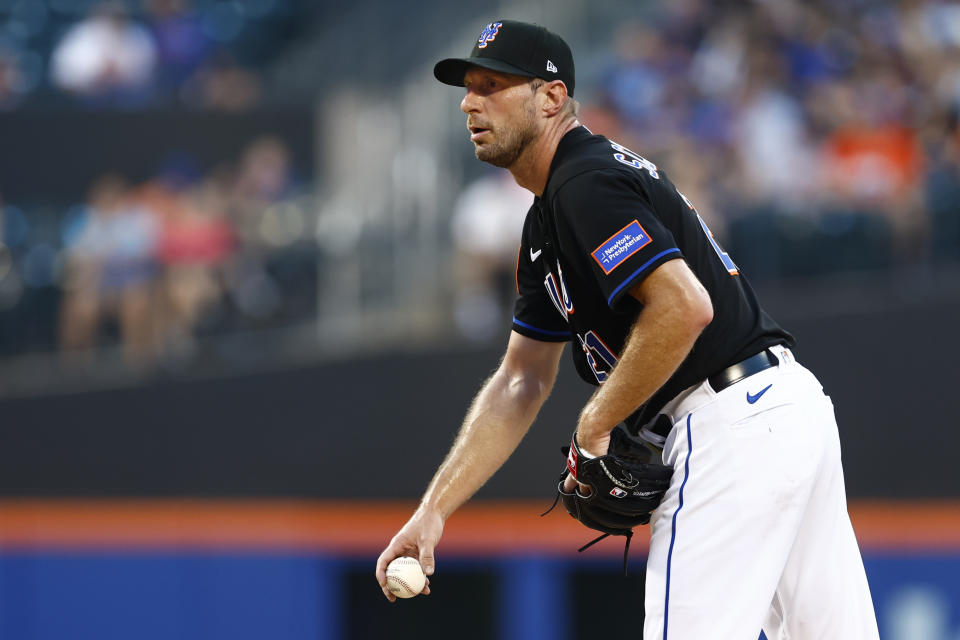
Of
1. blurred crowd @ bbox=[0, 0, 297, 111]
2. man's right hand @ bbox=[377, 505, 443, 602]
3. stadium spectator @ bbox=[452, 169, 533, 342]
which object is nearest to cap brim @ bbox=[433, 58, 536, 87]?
man's right hand @ bbox=[377, 505, 443, 602]

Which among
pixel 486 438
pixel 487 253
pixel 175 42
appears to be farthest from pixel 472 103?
pixel 175 42

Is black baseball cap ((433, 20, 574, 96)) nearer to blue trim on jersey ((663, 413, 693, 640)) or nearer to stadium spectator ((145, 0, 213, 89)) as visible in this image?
blue trim on jersey ((663, 413, 693, 640))

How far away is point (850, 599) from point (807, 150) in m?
5.88

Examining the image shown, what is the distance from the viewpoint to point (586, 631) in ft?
27.6

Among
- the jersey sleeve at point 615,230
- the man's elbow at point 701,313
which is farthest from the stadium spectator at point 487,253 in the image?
the man's elbow at point 701,313

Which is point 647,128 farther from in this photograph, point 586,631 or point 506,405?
point 506,405

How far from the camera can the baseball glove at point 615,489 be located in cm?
363

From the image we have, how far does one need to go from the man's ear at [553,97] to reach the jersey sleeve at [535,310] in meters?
0.46

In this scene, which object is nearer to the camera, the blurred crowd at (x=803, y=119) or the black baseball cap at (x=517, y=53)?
the black baseball cap at (x=517, y=53)

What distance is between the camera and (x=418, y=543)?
3916 mm

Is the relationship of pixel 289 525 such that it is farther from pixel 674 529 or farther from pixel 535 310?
pixel 674 529

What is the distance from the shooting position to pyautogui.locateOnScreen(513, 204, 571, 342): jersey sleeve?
13.7ft

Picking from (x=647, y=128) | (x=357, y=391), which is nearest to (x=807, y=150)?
(x=647, y=128)

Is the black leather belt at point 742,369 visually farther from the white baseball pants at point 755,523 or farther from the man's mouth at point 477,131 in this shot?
the man's mouth at point 477,131
